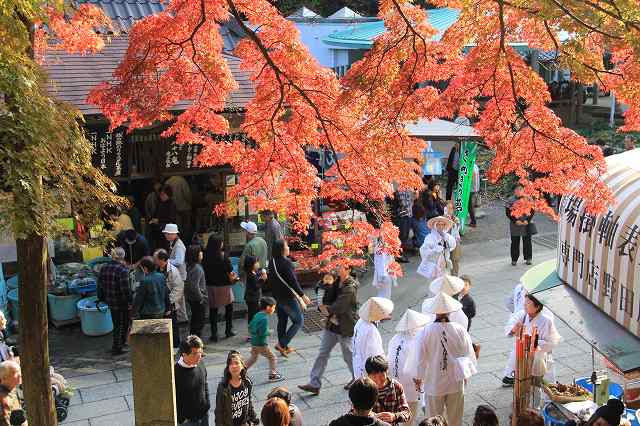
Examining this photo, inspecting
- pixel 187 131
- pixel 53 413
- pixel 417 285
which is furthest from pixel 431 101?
pixel 417 285

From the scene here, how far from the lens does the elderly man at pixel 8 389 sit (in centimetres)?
742

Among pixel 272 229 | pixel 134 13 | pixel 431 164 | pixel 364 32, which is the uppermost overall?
pixel 364 32

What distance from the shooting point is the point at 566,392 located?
855 cm

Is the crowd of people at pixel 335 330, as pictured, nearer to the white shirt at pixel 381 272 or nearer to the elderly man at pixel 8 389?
the white shirt at pixel 381 272

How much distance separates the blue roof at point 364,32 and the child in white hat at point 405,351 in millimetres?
15244

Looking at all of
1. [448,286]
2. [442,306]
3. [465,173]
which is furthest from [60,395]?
[465,173]

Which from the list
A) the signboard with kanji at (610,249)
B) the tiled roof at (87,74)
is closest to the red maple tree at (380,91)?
the signboard with kanji at (610,249)

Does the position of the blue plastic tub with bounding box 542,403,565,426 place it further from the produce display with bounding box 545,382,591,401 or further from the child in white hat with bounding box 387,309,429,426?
the child in white hat with bounding box 387,309,429,426

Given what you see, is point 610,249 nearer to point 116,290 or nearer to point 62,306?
point 116,290

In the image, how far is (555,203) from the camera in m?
19.4

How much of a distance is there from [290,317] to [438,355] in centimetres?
364

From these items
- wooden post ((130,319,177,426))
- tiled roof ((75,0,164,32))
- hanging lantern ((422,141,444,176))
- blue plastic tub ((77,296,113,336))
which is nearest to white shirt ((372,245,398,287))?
blue plastic tub ((77,296,113,336))

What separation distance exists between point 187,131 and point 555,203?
37.4ft

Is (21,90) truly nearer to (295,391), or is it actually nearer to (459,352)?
(459,352)
